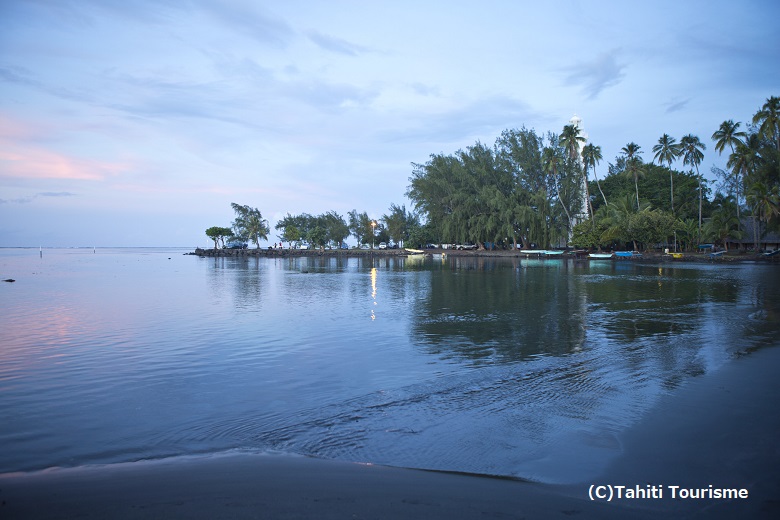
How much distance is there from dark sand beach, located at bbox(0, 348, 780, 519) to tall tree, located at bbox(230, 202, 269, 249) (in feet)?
413

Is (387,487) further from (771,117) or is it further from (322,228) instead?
(322,228)

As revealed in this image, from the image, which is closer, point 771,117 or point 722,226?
point 771,117

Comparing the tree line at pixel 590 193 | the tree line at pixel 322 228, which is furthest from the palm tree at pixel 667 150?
the tree line at pixel 322 228

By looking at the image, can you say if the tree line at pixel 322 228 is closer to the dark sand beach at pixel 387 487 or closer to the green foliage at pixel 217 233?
the green foliage at pixel 217 233

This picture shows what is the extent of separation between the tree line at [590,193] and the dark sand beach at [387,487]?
186 feet

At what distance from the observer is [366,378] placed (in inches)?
381

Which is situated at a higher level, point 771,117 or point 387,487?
point 771,117

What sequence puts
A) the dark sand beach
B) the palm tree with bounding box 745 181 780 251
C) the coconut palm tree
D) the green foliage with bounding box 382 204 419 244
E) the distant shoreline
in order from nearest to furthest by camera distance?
the dark sand beach
the palm tree with bounding box 745 181 780 251
the distant shoreline
the coconut palm tree
the green foliage with bounding box 382 204 419 244

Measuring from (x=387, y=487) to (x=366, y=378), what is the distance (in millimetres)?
4571

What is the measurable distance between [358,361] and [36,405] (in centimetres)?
584

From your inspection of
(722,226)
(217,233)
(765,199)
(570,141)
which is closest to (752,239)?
(722,226)

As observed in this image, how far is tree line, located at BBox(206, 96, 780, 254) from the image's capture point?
5800 cm

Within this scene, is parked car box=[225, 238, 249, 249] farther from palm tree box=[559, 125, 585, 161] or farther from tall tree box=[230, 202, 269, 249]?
palm tree box=[559, 125, 585, 161]

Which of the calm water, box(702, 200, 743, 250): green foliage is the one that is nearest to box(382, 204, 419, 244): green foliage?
box(702, 200, 743, 250): green foliage
